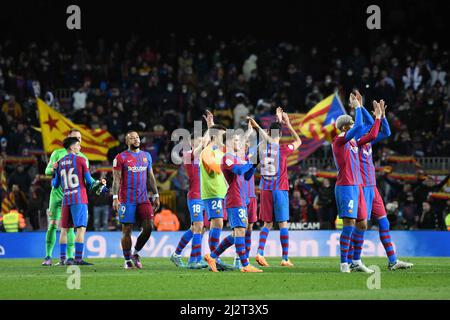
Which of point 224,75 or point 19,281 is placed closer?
point 19,281

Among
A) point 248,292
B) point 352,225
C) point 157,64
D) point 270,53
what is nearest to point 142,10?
point 157,64

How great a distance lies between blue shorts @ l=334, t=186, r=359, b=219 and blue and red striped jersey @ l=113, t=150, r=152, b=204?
3642mm

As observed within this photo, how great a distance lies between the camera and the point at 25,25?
36844 mm

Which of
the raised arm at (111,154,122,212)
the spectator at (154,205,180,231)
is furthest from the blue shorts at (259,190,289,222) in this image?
the spectator at (154,205,180,231)

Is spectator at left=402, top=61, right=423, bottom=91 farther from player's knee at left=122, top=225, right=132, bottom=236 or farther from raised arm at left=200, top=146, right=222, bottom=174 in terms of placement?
player's knee at left=122, top=225, right=132, bottom=236

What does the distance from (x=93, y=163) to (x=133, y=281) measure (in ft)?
52.7

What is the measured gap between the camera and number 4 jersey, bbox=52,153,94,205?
18.2 m

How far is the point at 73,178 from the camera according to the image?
59.8 ft

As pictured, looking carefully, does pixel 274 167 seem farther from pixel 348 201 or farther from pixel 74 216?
pixel 74 216

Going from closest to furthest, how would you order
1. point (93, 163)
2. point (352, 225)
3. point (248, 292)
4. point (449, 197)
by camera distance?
point (248, 292), point (352, 225), point (449, 197), point (93, 163)

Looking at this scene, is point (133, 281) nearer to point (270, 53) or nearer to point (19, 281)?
point (19, 281)

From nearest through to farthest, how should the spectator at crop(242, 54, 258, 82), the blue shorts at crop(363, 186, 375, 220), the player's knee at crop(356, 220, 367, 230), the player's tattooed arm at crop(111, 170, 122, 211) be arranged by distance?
the player's knee at crop(356, 220, 367, 230) → the blue shorts at crop(363, 186, 375, 220) → the player's tattooed arm at crop(111, 170, 122, 211) → the spectator at crop(242, 54, 258, 82)

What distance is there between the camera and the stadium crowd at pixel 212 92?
26562mm

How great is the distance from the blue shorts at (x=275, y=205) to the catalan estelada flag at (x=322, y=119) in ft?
28.9
